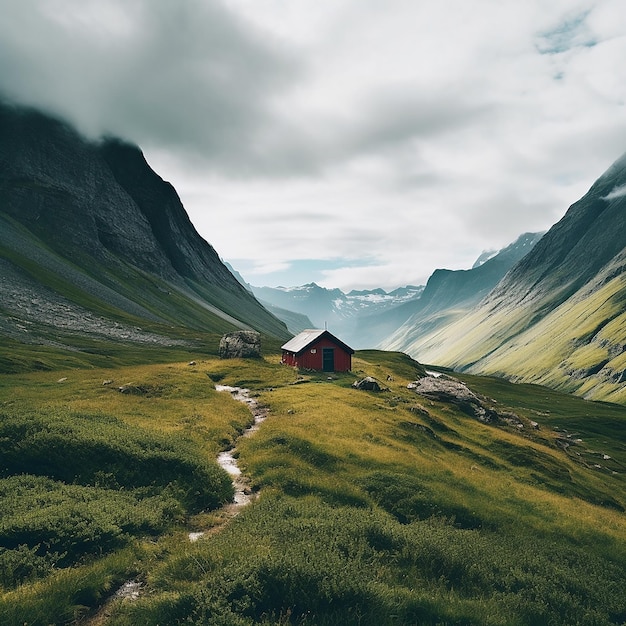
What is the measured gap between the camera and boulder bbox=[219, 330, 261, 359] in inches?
3209

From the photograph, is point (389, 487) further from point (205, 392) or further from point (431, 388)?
point (431, 388)

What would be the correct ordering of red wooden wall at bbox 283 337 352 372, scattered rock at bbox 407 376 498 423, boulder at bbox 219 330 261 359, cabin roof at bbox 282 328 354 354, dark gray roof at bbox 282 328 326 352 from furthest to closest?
boulder at bbox 219 330 261 359, red wooden wall at bbox 283 337 352 372, dark gray roof at bbox 282 328 326 352, cabin roof at bbox 282 328 354 354, scattered rock at bbox 407 376 498 423

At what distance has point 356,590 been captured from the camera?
1362 centimetres

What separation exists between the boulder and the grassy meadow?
119 ft

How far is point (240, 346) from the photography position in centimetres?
8194

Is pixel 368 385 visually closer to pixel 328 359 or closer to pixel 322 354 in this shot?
pixel 328 359

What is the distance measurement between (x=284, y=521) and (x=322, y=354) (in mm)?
56949

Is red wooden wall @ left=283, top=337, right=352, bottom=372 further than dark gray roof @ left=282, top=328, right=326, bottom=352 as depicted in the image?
Yes

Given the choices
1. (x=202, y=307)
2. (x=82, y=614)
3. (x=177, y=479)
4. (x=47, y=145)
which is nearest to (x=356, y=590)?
(x=82, y=614)

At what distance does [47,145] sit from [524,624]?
784 feet

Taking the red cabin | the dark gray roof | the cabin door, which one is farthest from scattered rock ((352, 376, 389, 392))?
the dark gray roof

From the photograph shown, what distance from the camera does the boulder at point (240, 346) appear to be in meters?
81.5

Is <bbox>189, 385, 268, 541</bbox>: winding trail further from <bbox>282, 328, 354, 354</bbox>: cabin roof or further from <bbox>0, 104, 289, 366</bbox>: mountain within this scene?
<bbox>0, 104, 289, 366</bbox>: mountain

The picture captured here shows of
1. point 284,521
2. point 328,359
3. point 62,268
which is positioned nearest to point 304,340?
point 328,359
